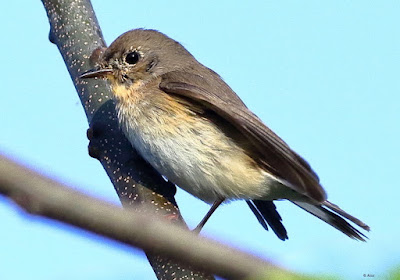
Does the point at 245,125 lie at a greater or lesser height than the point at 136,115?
greater

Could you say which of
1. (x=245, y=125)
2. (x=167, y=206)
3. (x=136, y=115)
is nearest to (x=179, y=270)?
(x=167, y=206)

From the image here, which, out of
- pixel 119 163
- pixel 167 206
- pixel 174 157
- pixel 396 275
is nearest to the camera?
pixel 396 275

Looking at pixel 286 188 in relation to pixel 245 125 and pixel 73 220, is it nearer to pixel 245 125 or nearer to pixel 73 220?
pixel 245 125

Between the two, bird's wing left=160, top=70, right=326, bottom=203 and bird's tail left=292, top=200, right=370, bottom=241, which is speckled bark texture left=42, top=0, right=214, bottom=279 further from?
bird's tail left=292, top=200, right=370, bottom=241

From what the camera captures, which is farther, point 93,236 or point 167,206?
point 167,206

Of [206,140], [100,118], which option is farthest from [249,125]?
[100,118]

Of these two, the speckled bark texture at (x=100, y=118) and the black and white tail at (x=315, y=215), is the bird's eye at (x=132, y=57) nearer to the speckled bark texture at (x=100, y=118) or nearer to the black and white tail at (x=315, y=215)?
the speckled bark texture at (x=100, y=118)

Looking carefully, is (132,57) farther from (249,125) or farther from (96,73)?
(249,125)
